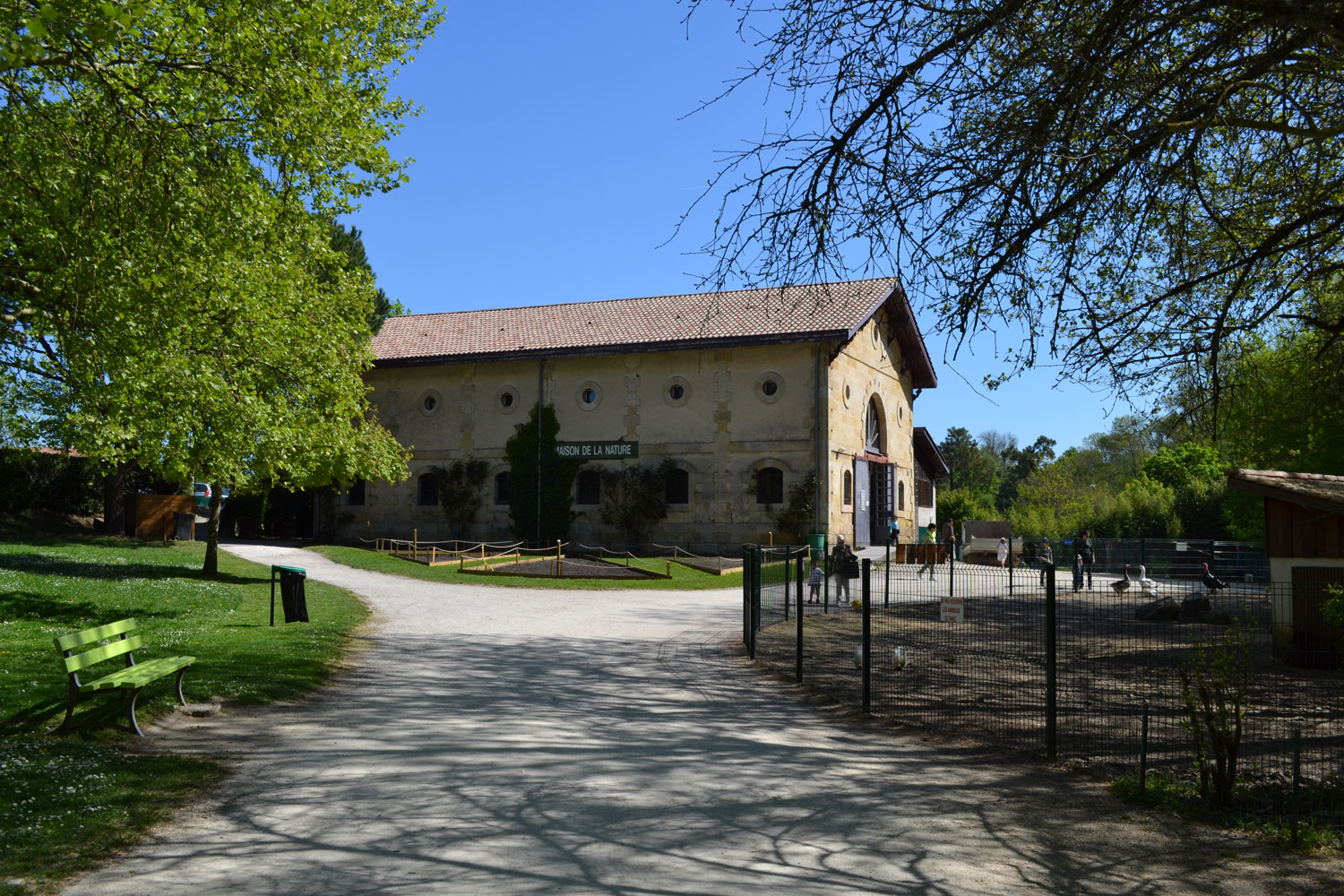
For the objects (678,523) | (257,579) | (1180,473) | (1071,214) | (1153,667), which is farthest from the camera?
(1180,473)

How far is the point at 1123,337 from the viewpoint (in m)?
9.62

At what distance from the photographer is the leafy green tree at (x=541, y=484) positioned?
35688 millimetres

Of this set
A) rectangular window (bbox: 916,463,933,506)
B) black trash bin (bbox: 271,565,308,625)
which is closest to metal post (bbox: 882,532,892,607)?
black trash bin (bbox: 271,565,308,625)

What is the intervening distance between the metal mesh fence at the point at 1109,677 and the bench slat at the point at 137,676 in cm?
639

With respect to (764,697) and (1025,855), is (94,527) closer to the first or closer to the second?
(764,697)

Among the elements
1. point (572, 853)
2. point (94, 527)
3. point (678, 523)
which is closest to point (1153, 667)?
point (572, 853)

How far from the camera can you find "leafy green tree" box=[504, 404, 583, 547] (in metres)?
35.7

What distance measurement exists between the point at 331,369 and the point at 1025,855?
15.5m

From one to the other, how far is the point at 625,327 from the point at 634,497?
6.83m

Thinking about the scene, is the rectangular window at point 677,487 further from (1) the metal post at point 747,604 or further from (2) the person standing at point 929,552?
(1) the metal post at point 747,604

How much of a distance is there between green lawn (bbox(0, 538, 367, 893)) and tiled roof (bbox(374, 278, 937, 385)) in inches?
647

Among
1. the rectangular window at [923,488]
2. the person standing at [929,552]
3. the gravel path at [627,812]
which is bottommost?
the gravel path at [627,812]

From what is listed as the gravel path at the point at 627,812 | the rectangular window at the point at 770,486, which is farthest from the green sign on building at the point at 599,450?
the gravel path at the point at 627,812

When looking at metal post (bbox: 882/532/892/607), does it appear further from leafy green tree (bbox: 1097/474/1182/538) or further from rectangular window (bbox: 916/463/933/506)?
rectangular window (bbox: 916/463/933/506)
